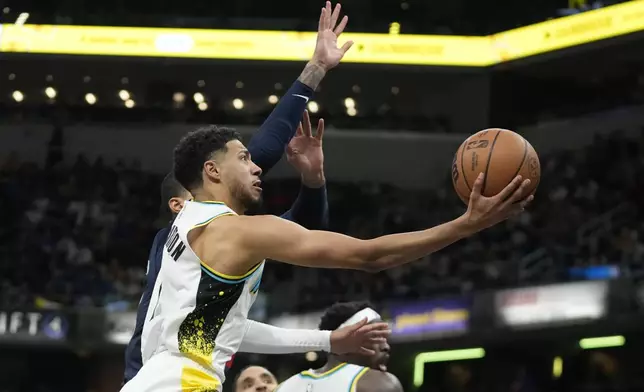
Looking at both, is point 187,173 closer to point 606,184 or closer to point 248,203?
point 248,203

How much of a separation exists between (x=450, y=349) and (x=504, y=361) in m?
1.23

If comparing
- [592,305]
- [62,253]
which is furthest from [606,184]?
Result: [62,253]

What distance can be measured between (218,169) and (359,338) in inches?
40.4

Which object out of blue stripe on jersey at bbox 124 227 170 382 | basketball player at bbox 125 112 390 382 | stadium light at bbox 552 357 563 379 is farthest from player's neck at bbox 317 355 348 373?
stadium light at bbox 552 357 563 379

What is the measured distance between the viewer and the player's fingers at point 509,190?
3.22 m

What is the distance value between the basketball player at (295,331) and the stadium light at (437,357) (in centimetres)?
1085

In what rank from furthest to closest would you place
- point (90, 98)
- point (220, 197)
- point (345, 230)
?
point (90, 98) → point (345, 230) → point (220, 197)

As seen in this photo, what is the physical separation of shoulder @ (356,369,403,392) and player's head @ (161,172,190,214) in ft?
3.66

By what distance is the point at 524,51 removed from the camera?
17922 mm

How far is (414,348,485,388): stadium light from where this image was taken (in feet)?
50.6

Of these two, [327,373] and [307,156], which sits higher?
[307,156]

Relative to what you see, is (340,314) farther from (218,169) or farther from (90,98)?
(90,98)

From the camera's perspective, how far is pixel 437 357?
15609 mm

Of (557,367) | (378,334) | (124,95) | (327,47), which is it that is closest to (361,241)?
(378,334)
